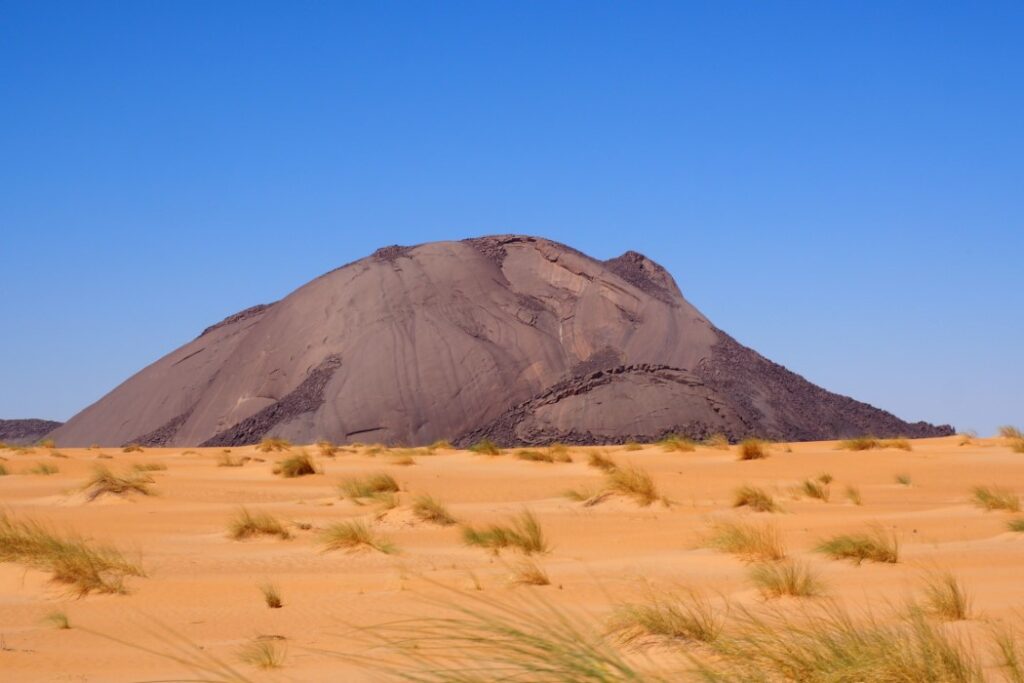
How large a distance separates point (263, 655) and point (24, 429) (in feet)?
351

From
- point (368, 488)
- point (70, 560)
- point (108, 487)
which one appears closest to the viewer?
point (70, 560)

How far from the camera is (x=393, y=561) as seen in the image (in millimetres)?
11852

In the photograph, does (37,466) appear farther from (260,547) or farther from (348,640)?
(348,640)

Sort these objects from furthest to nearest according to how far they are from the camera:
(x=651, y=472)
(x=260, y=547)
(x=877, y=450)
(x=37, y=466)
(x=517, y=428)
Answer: (x=517, y=428) → (x=877, y=450) → (x=37, y=466) → (x=651, y=472) → (x=260, y=547)

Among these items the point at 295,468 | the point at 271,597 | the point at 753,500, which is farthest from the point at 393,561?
the point at 295,468

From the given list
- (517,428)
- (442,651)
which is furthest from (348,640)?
(517,428)

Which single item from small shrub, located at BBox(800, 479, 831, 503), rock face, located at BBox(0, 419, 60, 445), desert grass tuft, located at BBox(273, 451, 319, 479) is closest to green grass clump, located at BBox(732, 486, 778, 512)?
small shrub, located at BBox(800, 479, 831, 503)

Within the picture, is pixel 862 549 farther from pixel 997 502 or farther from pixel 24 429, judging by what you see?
pixel 24 429

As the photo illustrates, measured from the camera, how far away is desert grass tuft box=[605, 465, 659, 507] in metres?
17.4

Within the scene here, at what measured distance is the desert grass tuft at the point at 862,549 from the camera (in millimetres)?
10656

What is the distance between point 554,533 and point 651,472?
1122 cm

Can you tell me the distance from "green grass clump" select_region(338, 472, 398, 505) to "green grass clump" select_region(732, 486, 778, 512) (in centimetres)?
602

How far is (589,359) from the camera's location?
7144cm

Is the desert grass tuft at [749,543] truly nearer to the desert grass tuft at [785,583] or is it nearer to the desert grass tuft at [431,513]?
the desert grass tuft at [785,583]
